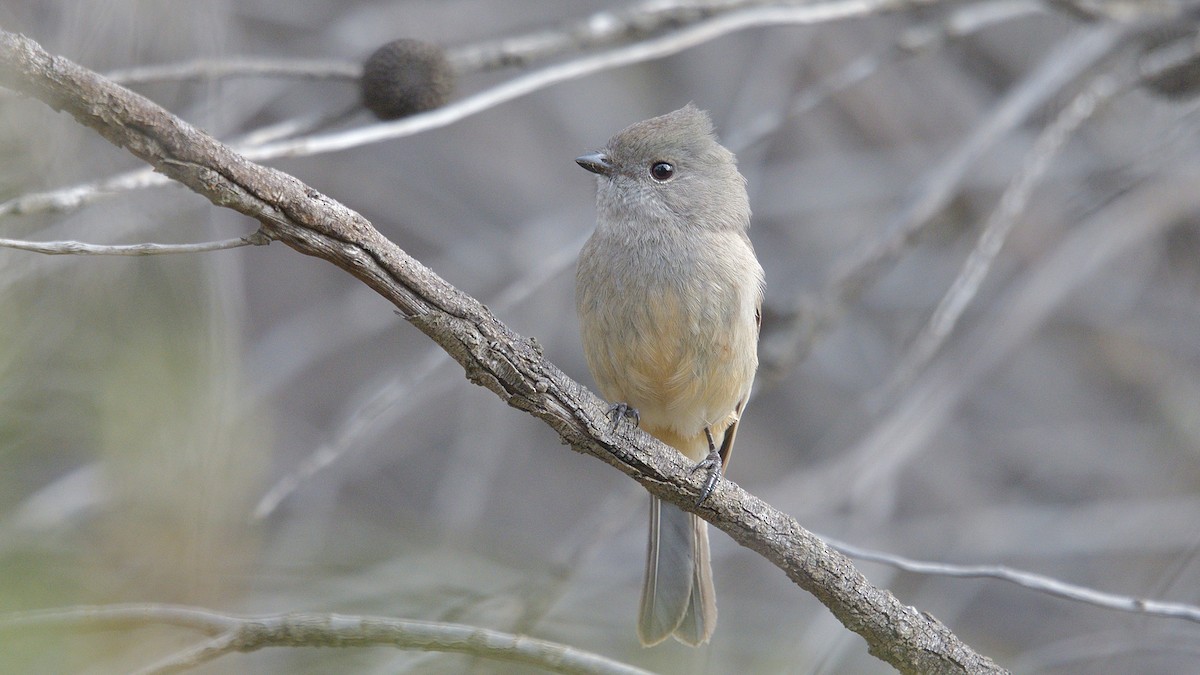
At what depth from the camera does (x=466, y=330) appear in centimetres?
184

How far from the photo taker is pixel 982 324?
14.7 ft

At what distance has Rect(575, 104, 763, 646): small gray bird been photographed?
297 centimetres

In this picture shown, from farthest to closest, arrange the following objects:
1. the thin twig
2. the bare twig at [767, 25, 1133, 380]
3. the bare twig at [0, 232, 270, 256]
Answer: the bare twig at [767, 25, 1133, 380] → the thin twig → the bare twig at [0, 232, 270, 256]

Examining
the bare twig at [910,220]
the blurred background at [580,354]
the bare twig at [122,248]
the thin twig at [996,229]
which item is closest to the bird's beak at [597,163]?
the blurred background at [580,354]

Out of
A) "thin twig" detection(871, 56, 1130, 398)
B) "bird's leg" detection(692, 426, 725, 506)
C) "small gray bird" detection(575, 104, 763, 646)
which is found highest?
"thin twig" detection(871, 56, 1130, 398)

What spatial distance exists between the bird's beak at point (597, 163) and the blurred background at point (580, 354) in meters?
0.50

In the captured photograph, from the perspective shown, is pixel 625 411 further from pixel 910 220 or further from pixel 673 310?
pixel 910 220

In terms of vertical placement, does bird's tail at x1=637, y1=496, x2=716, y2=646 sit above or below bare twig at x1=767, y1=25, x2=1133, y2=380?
below

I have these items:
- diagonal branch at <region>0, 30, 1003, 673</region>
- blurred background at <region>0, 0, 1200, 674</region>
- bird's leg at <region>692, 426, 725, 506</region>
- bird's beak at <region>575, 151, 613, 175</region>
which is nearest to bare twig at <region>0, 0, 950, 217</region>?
blurred background at <region>0, 0, 1200, 674</region>

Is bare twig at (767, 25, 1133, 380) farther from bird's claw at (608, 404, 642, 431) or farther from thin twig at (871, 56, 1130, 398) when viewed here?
bird's claw at (608, 404, 642, 431)

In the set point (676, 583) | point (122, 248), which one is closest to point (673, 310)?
point (676, 583)

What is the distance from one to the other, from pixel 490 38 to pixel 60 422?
14.8ft

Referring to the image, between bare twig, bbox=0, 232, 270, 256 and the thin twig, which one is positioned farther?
the thin twig

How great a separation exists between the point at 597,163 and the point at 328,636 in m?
1.84
